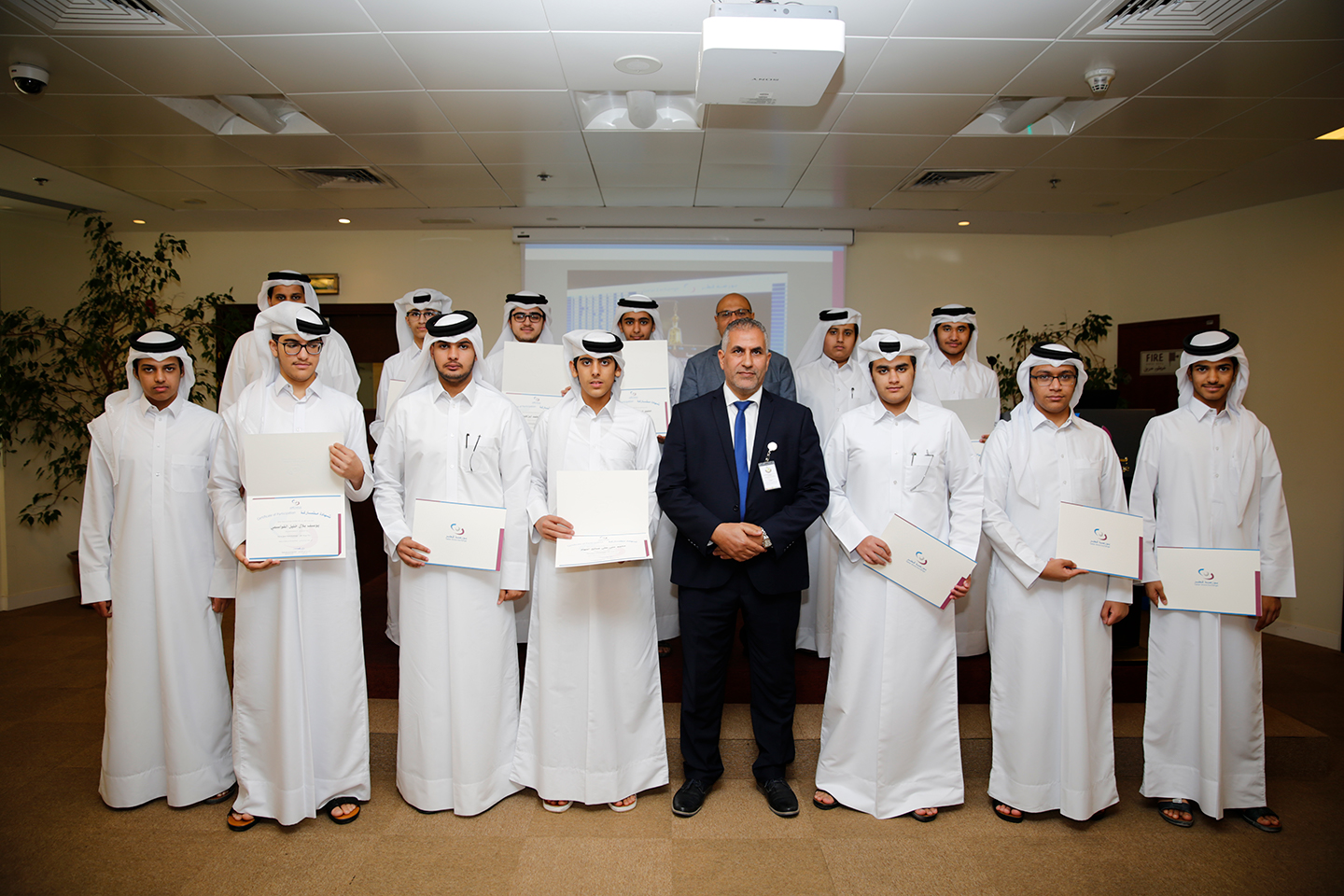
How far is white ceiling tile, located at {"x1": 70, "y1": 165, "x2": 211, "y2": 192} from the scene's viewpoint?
5180 millimetres

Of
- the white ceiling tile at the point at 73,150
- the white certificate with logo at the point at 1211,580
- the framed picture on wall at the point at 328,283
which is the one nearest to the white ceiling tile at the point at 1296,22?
the white certificate with logo at the point at 1211,580

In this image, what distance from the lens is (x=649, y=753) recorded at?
9.20ft

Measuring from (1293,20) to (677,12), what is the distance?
2817 mm

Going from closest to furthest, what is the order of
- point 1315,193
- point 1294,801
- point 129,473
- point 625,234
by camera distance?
point 129,473, point 1294,801, point 1315,193, point 625,234

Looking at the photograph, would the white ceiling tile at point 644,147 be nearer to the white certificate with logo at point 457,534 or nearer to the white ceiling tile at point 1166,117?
the white ceiling tile at point 1166,117

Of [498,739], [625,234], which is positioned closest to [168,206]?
[625,234]

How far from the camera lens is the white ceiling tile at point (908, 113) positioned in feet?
13.1

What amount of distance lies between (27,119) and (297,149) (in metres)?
1.49

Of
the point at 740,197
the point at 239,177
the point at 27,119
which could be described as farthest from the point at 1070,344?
the point at 27,119

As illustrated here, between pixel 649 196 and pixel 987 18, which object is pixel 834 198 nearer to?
pixel 649 196

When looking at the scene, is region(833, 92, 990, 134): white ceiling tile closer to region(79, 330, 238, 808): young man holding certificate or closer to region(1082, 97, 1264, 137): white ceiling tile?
region(1082, 97, 1264, 137): white ceiling tile

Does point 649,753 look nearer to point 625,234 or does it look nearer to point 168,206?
point 625,234

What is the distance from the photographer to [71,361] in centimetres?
587

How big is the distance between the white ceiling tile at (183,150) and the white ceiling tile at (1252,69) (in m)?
5.68
